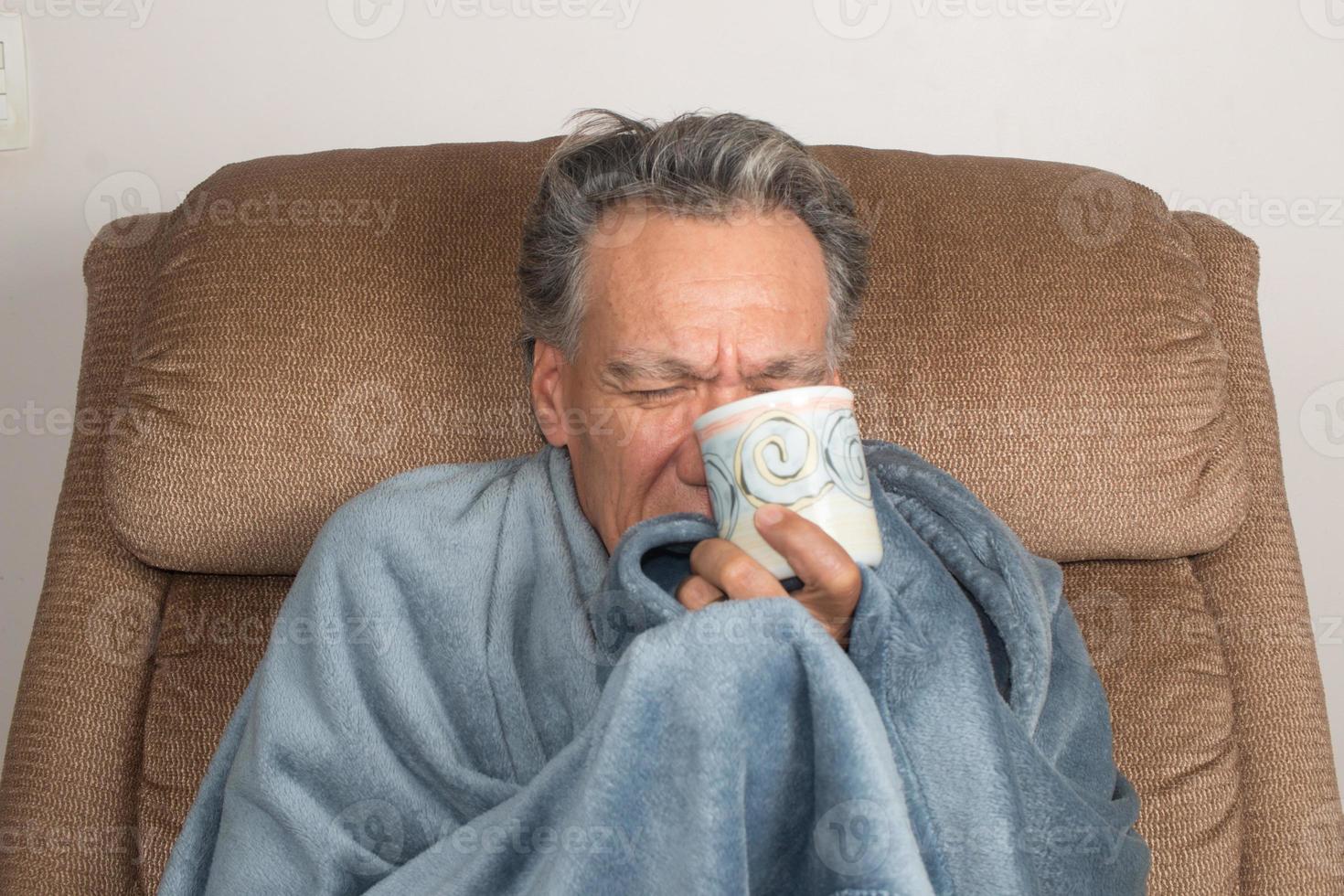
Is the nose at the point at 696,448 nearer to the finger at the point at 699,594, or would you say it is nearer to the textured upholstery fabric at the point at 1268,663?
the finger at the point at 699,594

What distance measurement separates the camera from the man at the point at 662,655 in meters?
0.81

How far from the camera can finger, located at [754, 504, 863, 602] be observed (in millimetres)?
865

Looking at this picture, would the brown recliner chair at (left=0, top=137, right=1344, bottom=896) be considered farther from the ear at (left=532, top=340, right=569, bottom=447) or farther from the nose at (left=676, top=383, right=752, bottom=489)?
the nose at (left=676, top=383, right=752, bottom=489)

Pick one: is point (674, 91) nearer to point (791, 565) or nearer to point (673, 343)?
point (673, 343)

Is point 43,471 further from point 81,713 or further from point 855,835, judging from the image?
point 855,835

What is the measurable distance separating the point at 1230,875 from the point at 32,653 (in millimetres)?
1227

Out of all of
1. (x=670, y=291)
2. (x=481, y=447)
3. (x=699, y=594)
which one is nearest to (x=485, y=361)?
(x=481, y=447)

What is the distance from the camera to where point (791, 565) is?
88 centimetres

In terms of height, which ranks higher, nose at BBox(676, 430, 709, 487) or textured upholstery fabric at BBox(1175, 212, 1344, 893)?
nose at BBox(676, 430, 709, 487)

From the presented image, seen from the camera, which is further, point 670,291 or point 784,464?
point 670,291

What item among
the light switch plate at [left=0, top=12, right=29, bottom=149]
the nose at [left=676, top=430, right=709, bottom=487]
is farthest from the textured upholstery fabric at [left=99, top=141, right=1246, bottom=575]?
the light switch plate at [left=0, top=12, right=29, bottom=149]

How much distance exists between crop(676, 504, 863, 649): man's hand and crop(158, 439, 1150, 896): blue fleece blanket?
41mm

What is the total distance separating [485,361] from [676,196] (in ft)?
0.92

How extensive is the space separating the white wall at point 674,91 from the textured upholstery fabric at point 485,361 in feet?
1.27
